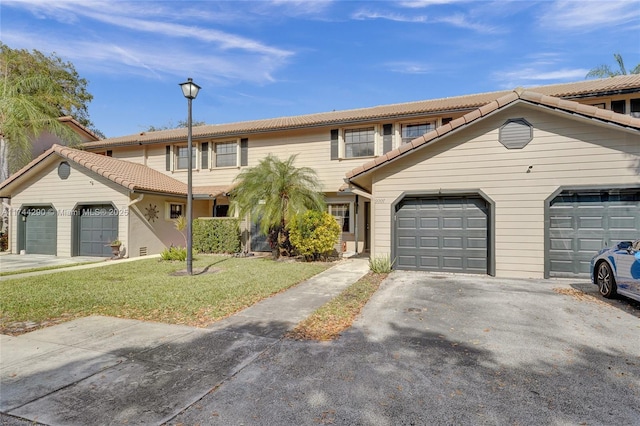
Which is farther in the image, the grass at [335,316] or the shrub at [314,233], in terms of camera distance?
the shrub at [314,233]

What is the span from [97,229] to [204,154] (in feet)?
20.2

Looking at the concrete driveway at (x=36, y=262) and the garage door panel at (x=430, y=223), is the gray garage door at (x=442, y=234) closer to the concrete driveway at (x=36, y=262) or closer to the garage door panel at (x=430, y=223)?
the garage door panel at (x=430, y=223)

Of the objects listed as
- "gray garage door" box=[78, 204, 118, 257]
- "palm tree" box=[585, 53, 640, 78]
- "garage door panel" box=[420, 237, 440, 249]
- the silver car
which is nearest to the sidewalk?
"garage door panel" box=[420, 237, 440, 249]

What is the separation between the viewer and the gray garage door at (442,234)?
9484 mm

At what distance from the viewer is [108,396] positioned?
119 inches

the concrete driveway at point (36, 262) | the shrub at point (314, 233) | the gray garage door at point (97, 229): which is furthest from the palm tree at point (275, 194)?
the concrete driveway at point (36, 262)

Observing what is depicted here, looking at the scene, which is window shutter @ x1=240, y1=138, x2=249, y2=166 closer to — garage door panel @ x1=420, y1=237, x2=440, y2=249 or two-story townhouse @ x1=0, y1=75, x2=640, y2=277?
two-story townhouse @ x1=0, y1=75, x2=640, y2=277

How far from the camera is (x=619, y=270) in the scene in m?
6.25

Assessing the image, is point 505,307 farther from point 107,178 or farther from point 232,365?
point 107,178

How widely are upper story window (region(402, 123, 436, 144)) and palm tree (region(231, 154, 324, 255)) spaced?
15.9ft

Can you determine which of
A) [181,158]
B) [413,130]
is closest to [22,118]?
[181,158]

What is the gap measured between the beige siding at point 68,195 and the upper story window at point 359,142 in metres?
10.0

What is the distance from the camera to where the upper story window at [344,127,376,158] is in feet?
49.4

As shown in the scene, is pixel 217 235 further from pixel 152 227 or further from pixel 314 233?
pixel 314 233
